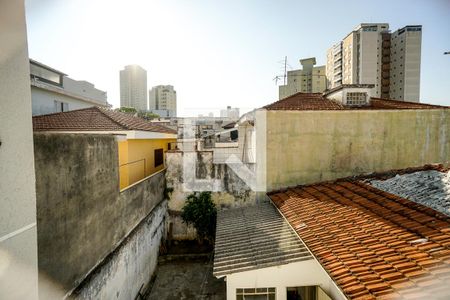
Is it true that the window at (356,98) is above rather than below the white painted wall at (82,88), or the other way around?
below

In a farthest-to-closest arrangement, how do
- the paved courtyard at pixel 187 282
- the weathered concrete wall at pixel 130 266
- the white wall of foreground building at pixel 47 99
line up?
the white wall of foreground building at pixel 47 99 → the paved courtyard at pixel 187 282 → the weathered concrete wall at pixel 130 266

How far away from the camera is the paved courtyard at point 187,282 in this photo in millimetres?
9250

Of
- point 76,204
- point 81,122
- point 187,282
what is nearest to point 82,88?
point 81,122

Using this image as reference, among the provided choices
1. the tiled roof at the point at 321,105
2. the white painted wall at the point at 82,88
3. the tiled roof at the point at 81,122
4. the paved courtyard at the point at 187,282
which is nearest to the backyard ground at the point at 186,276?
the paved courtyard at the point at 187,282

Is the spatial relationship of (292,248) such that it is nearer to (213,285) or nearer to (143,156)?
(213,285)

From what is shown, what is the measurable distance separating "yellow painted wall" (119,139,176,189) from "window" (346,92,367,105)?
414 inches

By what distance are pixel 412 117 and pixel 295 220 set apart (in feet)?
26.5

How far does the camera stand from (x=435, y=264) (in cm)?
425

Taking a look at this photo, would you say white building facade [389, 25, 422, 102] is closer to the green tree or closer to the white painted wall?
the white painted wall

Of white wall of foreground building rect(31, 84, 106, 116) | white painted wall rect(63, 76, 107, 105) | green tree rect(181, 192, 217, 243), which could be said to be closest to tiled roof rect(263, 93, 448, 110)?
green tree rect(181, 192, 217, 243)

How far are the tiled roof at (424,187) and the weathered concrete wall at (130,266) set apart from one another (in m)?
8.22

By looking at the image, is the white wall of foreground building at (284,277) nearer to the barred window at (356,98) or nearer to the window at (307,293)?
the window at (307,293)

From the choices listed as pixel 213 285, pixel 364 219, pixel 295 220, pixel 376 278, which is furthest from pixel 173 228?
pixel 376 278

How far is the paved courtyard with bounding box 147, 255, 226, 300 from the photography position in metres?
9.25
